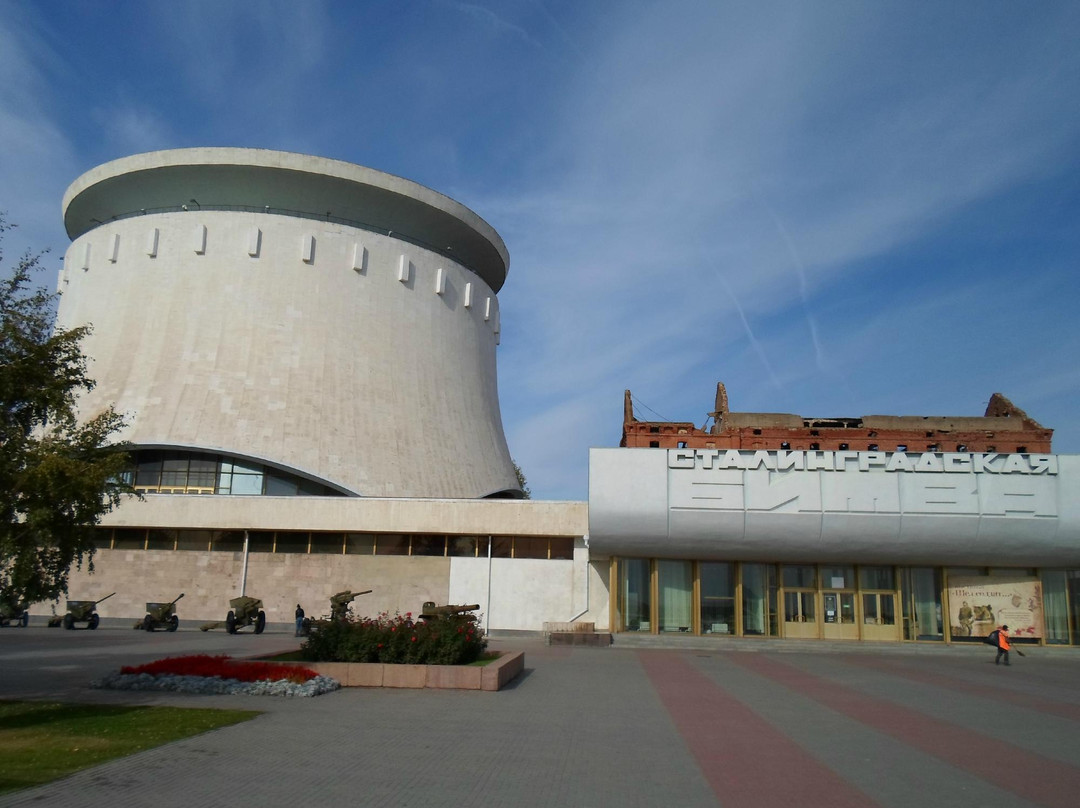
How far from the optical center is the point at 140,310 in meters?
32.8

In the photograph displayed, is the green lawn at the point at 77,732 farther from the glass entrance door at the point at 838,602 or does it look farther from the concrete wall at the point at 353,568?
the glass entrance door at the point at 838,602

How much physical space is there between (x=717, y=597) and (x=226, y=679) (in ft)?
53.6

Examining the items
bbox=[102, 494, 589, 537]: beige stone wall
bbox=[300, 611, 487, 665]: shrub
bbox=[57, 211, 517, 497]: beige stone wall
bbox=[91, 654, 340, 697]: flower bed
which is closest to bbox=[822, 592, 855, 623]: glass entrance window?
bbox=[102, 494, 589, 537]: beige stone wall

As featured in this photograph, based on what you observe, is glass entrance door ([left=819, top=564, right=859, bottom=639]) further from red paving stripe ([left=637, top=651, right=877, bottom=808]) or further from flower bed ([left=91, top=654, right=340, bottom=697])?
flower bed ([left=91, top=654, right=340, bottom=697])

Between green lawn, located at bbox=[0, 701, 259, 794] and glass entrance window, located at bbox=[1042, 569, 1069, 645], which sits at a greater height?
glass entrance window, located at bbox=[1042, 569, 1069, 645]

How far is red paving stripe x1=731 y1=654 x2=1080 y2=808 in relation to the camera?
25.4ft

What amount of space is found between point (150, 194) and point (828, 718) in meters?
33.4

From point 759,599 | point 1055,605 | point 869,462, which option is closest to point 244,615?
point 759,599

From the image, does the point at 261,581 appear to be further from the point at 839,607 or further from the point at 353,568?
the point at 839,607

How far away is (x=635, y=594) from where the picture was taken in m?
25.7

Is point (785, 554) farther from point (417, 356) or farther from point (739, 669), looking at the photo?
point (417, 356)

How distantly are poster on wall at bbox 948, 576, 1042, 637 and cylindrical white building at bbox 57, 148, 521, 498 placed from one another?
16.9 metres

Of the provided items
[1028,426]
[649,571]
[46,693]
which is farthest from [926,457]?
[1028,426]

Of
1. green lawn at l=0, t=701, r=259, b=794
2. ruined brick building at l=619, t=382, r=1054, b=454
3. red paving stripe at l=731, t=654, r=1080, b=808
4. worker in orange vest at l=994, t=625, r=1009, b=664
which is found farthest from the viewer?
ruined brick building at l=619, t=382, r=1054, b=454
